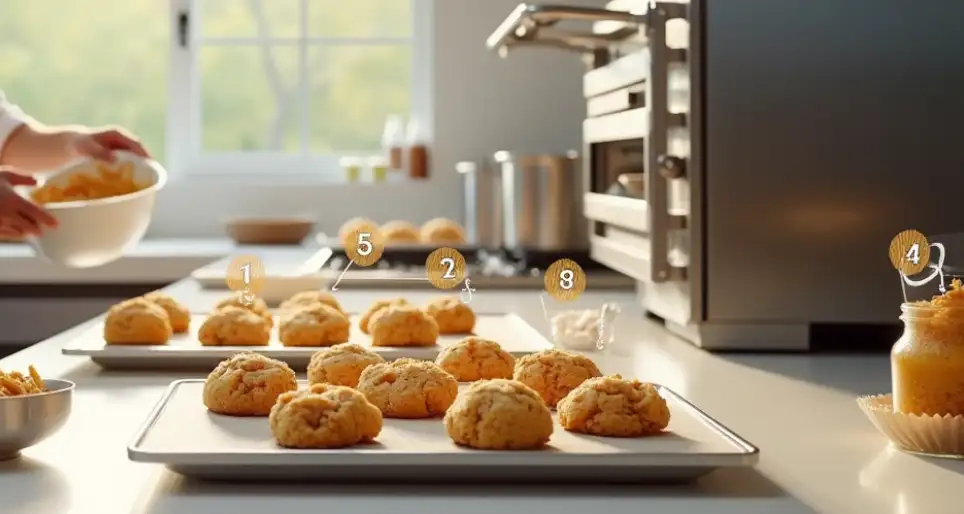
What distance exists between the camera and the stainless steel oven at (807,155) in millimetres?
1466

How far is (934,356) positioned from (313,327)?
2.15 ft

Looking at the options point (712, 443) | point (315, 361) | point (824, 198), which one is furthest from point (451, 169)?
point (712, 443)

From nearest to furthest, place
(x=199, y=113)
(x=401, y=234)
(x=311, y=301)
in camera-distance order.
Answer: (x=311, y=301), (x=401, y=234), (x=199, y=113)

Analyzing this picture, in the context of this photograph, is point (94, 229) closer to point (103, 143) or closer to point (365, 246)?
point (103, 143)

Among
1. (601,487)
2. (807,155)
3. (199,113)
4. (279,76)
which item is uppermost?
(279,76)

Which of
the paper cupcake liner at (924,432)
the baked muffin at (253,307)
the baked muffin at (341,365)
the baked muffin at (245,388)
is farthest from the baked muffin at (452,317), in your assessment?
the paper cupcake liner at (924,432)

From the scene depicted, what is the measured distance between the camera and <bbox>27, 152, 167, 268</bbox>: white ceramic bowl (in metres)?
1.43

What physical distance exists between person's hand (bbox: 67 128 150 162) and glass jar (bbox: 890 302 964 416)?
1048 mm

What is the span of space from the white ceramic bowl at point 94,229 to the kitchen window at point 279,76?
224 centimetres

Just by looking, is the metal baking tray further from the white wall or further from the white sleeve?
the white wall

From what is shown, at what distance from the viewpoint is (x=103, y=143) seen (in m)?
1.71

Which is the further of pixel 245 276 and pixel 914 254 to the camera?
pixel 245 276

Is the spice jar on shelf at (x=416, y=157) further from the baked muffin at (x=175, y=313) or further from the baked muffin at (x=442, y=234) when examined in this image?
the baked muffin at (x=175, y=313)

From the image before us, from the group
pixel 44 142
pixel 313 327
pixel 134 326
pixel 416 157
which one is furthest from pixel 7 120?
pixel 416 157
